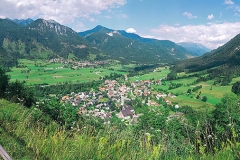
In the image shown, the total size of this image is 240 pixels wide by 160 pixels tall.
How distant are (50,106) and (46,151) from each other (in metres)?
14.0

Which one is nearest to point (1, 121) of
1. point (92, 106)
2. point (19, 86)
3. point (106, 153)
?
point (106, 153)

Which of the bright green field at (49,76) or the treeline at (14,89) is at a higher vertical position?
the treeline at (14,89)

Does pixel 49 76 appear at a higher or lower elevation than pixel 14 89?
lower

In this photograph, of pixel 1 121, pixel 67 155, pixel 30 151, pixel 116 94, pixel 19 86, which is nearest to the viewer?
pixel 67 155

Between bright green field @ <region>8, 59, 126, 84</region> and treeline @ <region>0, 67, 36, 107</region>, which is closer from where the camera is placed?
treeline @ <region>0, 67, 36, 107</region>

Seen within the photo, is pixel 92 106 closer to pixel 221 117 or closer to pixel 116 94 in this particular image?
pixel 116 94

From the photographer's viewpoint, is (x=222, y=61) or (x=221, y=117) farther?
(x=222, y=61)

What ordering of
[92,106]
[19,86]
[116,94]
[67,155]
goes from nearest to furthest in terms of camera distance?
1. [67,155]
2. [19,86]
3. [92,106]
4. [116,94]

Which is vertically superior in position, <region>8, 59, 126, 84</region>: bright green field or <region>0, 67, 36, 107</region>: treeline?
<region>0, 67, 36, 107</region>: treeline

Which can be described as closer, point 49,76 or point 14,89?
point 14,89

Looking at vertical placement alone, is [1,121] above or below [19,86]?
above

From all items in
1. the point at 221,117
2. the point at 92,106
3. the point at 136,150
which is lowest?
the point at 92,106

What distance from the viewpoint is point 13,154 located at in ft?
10.2

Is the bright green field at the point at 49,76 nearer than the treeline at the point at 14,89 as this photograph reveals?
No
